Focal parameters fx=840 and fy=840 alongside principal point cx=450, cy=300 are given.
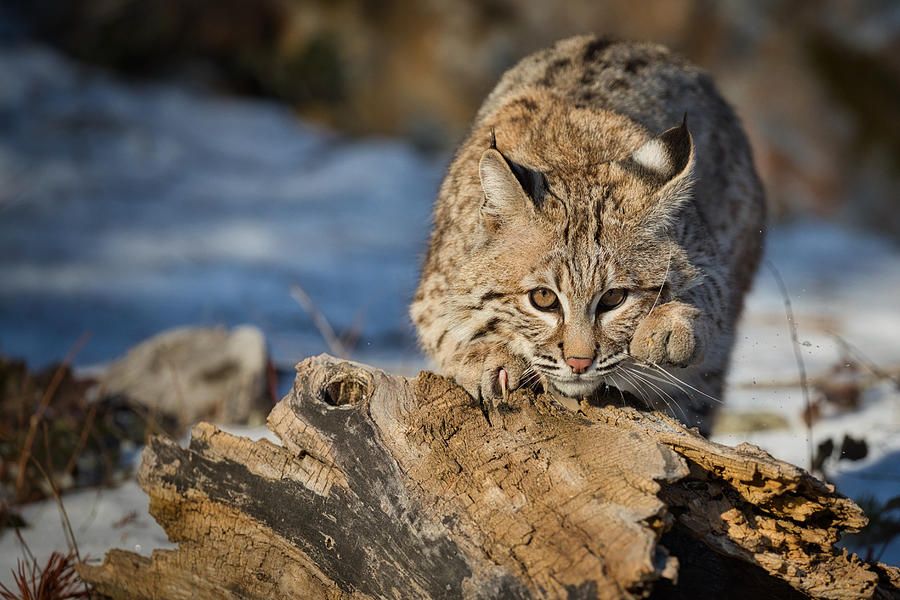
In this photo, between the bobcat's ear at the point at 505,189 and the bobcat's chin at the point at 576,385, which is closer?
the bobcat's chin at the point at 576,385

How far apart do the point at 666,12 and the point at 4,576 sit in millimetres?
11701

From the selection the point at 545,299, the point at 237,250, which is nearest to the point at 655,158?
the point at 545,299

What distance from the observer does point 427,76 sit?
43.4 feet

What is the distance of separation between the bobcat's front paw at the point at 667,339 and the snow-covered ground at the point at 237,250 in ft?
6.21

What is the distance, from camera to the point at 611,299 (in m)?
3.19

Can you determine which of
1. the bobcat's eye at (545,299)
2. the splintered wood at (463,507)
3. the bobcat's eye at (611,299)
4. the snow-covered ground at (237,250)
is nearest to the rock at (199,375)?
the snow-covered ground at (237,250)

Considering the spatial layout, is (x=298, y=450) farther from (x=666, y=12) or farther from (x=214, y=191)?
(x=666, y=12)

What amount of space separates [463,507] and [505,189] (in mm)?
1289

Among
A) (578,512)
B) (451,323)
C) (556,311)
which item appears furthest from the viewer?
(451,323)

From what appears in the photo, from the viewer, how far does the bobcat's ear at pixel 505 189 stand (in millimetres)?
3225

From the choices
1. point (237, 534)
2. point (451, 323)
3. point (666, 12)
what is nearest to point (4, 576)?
point (237, 534)

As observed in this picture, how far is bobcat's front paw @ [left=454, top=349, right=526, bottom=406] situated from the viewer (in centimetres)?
314

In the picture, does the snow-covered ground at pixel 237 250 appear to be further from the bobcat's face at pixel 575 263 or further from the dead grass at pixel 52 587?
the bobcat's face at pixel 575 263

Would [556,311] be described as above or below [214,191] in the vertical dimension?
below
